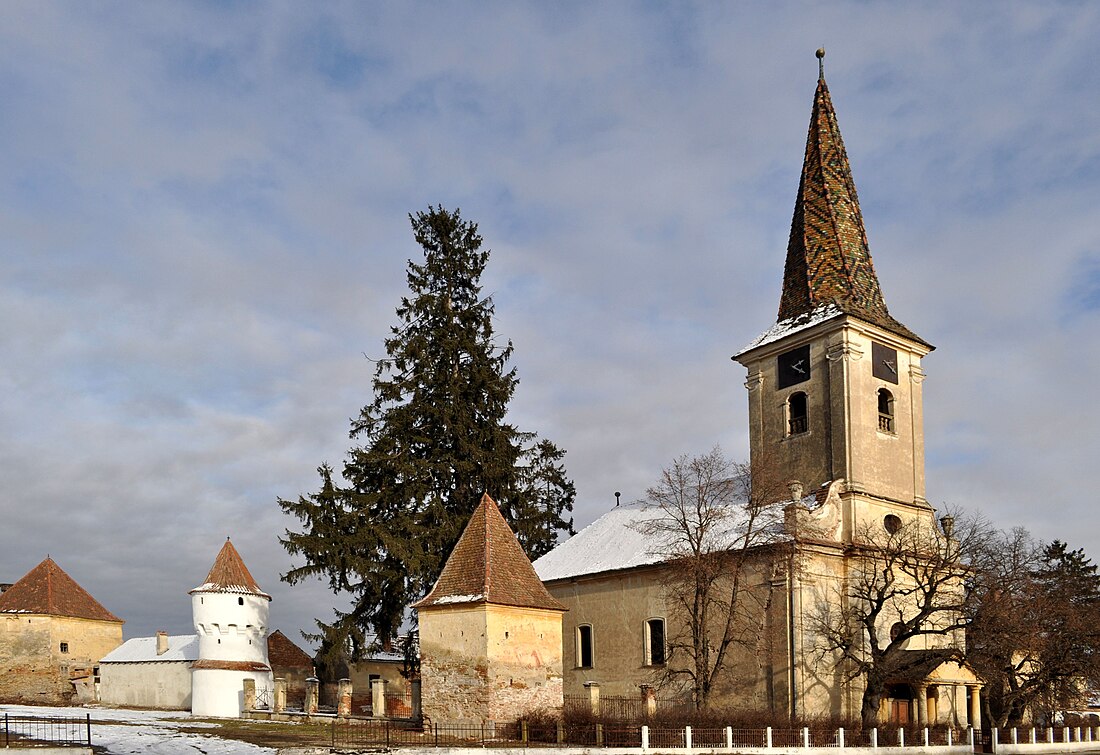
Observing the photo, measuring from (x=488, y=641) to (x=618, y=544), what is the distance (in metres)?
11.7

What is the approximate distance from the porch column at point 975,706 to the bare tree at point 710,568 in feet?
27.5

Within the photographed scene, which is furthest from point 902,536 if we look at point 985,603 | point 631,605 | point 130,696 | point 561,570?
point 130,696

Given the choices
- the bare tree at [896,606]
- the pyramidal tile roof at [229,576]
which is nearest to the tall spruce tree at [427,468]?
the pyramidal tile roof at [229,576]

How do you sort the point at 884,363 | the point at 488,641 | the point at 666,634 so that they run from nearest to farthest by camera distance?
the point at 488,641
the point at 666,634
the point at 884,363

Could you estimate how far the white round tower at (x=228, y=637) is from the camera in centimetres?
3553

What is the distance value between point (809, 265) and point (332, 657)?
2209 cm

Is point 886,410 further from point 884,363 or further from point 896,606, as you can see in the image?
point 896,606

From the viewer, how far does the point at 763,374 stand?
35.2m

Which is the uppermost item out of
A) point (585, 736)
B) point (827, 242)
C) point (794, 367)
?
point (827, 242)

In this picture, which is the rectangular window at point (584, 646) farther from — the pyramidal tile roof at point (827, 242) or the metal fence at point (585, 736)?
the pyramidal tile roof at point (827, 242)

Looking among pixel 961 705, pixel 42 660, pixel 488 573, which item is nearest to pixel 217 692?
pixel 488 573

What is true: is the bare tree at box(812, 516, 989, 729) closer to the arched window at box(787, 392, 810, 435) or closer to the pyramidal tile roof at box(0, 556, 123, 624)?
the arched window at box(787, 392, 810, 435)

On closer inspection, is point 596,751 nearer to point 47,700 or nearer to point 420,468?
point 420,468

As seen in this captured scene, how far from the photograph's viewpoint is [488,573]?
25.4 metres
